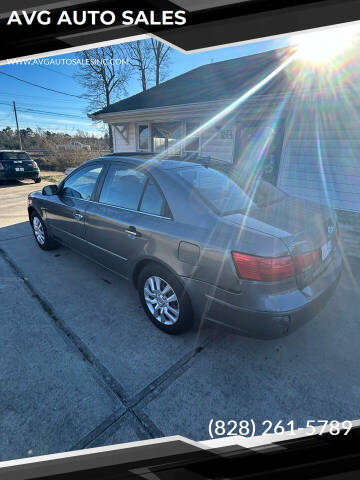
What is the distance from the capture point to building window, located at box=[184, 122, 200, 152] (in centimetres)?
794

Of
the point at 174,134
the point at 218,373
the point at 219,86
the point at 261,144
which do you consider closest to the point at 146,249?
the point at 218,373

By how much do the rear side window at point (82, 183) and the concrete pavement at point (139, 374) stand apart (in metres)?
1.29

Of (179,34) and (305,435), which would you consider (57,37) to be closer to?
(179,34)

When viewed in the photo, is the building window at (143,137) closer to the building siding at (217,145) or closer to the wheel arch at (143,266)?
the building siding at (217,145)

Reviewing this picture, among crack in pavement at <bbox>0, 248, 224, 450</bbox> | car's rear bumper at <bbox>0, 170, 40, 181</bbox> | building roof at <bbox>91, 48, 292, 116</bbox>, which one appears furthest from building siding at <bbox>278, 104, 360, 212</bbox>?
car's rear bumper at <bbox>0, 170, 40, 181</bbox>

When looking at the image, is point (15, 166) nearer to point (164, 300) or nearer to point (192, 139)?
point (192, 139)

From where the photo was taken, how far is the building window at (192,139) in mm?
7936

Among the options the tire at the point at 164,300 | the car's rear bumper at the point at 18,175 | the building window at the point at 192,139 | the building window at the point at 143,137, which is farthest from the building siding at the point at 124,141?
the tire at the point at 164,300

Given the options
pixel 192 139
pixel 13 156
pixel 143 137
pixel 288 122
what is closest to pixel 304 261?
pixel 288 122

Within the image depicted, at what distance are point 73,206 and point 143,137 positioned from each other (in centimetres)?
714

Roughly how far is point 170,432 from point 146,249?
1.37 metres

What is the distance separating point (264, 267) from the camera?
1.77m

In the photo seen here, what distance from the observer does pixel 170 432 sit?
1.64 m

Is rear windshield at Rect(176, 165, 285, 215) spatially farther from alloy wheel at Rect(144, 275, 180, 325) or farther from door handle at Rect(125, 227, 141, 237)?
alloy wheel at Rect(144, 275, 180, 325)
